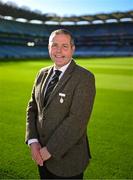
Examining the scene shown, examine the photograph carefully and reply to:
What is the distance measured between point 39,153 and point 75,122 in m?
0.56

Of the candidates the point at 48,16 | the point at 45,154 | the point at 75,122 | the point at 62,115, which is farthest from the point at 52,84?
the point at 48,16

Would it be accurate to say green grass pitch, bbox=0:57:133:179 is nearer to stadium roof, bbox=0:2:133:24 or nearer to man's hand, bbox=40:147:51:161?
man's hand, bbox=40:147:51:161

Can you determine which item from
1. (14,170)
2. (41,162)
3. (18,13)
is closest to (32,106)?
(41,162)

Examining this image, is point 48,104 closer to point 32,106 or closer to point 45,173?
point 32,106

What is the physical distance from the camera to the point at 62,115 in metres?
3.33

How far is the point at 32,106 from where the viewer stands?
149 inches

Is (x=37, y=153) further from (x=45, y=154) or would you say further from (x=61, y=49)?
(x=61, y=49)

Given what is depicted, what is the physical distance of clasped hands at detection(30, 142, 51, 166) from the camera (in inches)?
132

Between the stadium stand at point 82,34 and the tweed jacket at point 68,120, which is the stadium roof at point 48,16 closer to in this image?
the stadium stand at point 82,34

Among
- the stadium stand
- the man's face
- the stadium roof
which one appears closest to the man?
the man's face

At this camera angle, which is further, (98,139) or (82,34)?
(82,34)

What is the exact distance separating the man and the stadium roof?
230ft

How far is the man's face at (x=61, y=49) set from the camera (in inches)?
133

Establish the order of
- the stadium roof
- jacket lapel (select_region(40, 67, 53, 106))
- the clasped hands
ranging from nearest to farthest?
the clasped hands, jacket lapel (select_region(40, 67, 53, 106)), the stadium roof
